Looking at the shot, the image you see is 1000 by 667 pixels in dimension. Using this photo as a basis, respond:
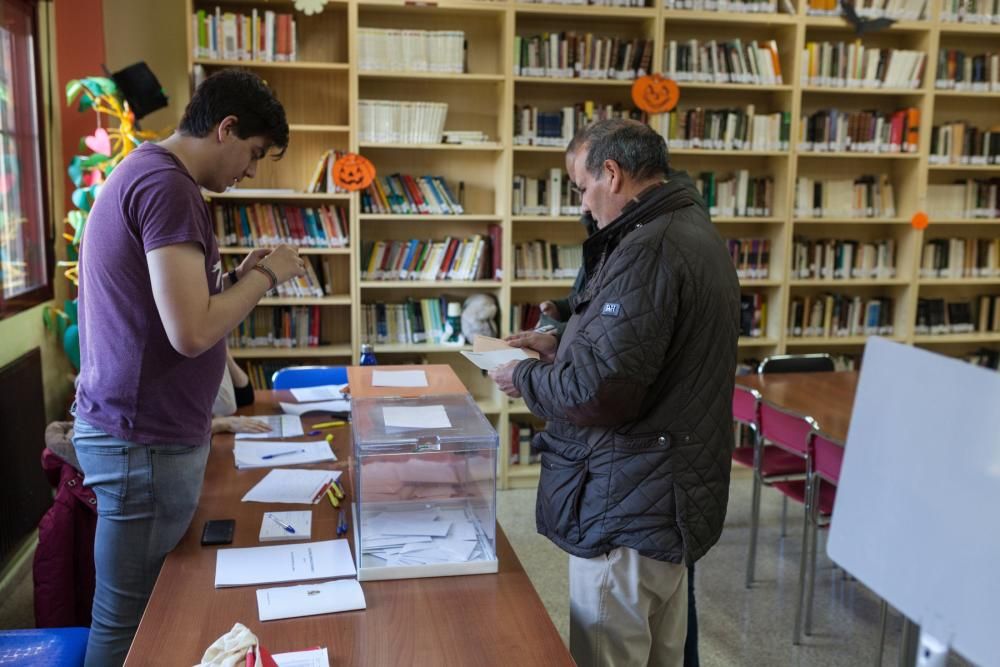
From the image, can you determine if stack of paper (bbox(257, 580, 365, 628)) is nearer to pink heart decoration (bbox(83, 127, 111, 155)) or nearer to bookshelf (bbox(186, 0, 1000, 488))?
pink heart decoration (bbox(83, 127, 111, 155))

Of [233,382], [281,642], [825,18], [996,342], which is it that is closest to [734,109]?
[825,18]

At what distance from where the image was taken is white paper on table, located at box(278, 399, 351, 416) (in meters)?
2.90

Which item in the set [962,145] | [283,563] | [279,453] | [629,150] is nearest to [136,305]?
[283,563]

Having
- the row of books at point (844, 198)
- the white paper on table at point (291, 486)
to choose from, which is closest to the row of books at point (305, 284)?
the white paper on table at point (291, 486)

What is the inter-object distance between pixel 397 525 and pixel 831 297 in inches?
162

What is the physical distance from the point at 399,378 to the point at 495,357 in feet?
2.02

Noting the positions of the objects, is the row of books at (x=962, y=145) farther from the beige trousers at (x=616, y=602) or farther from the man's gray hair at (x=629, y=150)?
the beige trousers at (x=616, y=602)

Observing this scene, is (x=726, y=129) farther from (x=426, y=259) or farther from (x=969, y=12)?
(x=426, y=259)

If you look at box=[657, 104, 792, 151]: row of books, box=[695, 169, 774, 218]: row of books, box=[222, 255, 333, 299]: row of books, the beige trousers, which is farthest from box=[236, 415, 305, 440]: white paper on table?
box=[695, 169, 774, 218]: row of books

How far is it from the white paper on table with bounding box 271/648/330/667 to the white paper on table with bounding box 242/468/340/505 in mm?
713

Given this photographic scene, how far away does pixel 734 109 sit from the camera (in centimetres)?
489

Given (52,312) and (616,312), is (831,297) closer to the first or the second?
(616,312)

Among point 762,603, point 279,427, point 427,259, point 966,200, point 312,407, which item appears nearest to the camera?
point 279,427

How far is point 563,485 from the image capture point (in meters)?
1.83
